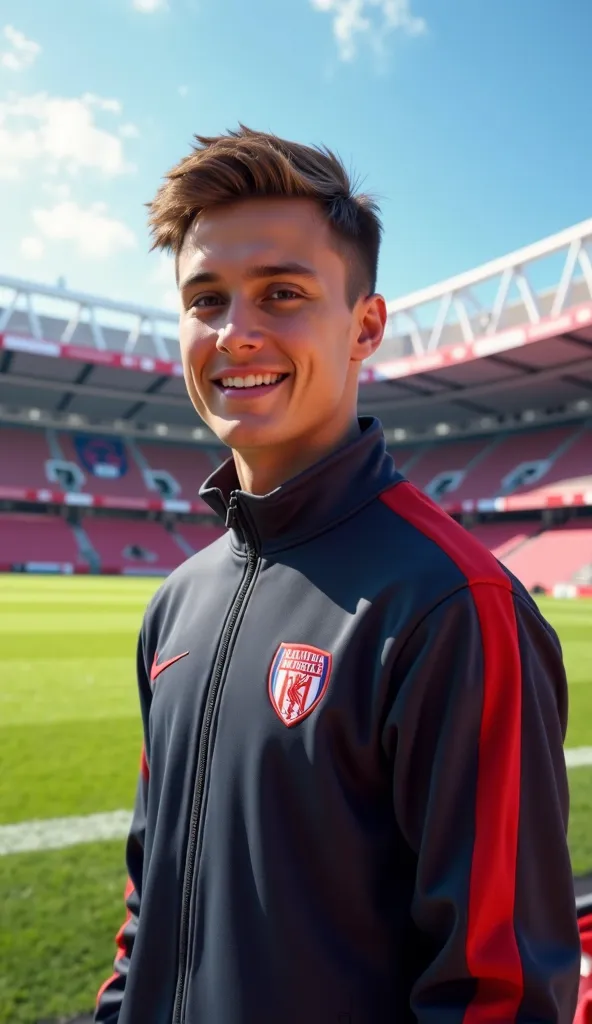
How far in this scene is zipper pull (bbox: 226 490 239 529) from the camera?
131 centimetres

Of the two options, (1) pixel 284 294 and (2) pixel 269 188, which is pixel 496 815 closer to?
(1) pixel 284 294

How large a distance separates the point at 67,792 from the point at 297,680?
305cm

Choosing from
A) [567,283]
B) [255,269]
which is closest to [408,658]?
[255,269]

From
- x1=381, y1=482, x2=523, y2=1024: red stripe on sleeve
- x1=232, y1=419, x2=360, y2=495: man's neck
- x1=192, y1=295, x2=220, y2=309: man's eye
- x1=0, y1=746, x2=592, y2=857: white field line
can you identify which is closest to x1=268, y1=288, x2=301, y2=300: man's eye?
x1=192, y1=295, x2=220, y2=309: man's eye

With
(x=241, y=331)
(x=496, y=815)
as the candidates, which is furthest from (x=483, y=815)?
(x=241, y=331)

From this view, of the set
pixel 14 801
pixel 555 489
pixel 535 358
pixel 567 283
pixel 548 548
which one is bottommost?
pixel 14 801

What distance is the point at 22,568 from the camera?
3098cm

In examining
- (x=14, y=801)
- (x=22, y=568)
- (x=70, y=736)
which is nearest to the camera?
(x=14, y=801)

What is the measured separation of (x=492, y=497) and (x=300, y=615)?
32.1 meters

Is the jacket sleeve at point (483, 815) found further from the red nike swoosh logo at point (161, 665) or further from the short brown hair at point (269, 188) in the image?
the short brown hair at point (269, 188)

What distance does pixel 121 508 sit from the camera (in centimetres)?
3772

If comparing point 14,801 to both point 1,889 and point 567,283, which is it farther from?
Result: point 567,283

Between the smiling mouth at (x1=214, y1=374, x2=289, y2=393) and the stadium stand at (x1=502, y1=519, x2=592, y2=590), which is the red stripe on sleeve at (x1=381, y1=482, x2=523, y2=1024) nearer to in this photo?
the smiling mouth at (x1=214, y1=374, x2=289, y2=393)

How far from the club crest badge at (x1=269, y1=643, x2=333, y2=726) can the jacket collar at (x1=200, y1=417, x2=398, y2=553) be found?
220mm
